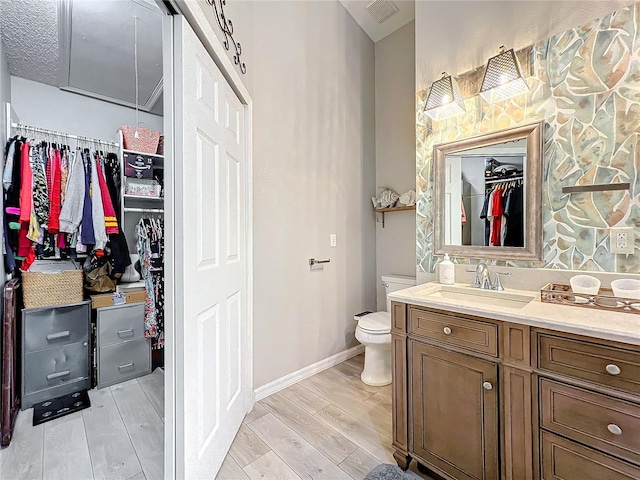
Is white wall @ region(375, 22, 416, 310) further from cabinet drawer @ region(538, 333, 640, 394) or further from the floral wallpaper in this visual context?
cabinet drawer @ region(538, 333, 640, 394)

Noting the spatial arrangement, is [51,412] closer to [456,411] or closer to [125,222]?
[125,222]

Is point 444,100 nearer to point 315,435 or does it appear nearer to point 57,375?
point 315,435

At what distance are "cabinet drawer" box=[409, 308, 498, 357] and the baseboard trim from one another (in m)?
1.25

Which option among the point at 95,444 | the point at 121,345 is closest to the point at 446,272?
the point at 95,444

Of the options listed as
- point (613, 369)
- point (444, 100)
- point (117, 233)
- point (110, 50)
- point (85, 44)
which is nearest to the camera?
point (613, 369)

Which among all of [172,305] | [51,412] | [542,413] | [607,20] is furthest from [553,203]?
[51,412]

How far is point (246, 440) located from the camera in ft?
5.35

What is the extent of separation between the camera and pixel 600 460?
0.93m

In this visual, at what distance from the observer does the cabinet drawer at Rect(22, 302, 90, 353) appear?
196 cm

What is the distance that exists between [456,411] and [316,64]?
2.60 m

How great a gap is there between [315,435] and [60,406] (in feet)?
5.71

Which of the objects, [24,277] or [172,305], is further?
[24,277]

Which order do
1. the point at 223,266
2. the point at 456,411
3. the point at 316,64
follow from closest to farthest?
1. the point at 456,411
2. the point at 223,266
3. the point at 316,64

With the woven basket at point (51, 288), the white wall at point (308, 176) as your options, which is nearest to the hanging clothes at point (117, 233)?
the woven basket at point (51, 288)
